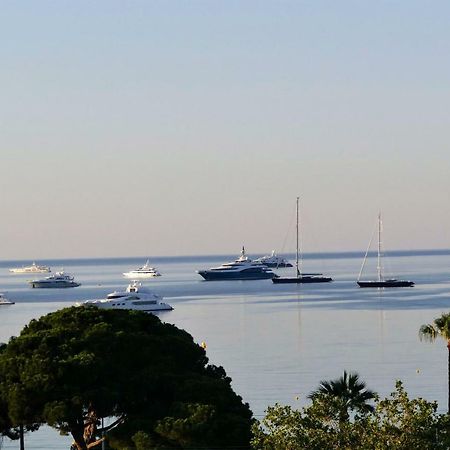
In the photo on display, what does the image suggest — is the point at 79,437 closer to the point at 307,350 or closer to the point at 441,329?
the point at 441,329

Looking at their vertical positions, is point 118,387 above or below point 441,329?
below

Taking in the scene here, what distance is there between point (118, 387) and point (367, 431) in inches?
571

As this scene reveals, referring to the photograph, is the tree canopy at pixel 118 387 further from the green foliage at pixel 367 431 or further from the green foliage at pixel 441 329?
the green foliage at pixel 441 329

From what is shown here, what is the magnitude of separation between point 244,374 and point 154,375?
187 feet

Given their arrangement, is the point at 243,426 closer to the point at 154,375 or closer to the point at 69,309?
the point at 154,375

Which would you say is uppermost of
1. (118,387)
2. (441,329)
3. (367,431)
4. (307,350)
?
(441,329)

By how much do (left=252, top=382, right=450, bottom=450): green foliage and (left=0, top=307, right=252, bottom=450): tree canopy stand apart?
330 inches

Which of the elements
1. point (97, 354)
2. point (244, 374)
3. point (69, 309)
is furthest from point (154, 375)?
point (244, 374)

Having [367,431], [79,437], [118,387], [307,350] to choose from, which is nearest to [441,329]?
[118,387]

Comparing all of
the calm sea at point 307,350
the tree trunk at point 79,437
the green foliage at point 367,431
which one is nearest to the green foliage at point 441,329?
the calm sea at point 307,350

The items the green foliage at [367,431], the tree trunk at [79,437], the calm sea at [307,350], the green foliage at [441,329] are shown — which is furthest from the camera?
the calm sea at [307,350]

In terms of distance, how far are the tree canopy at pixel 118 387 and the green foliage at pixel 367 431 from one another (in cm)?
838

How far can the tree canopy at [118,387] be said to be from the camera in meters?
46.1

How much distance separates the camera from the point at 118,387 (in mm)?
48531
